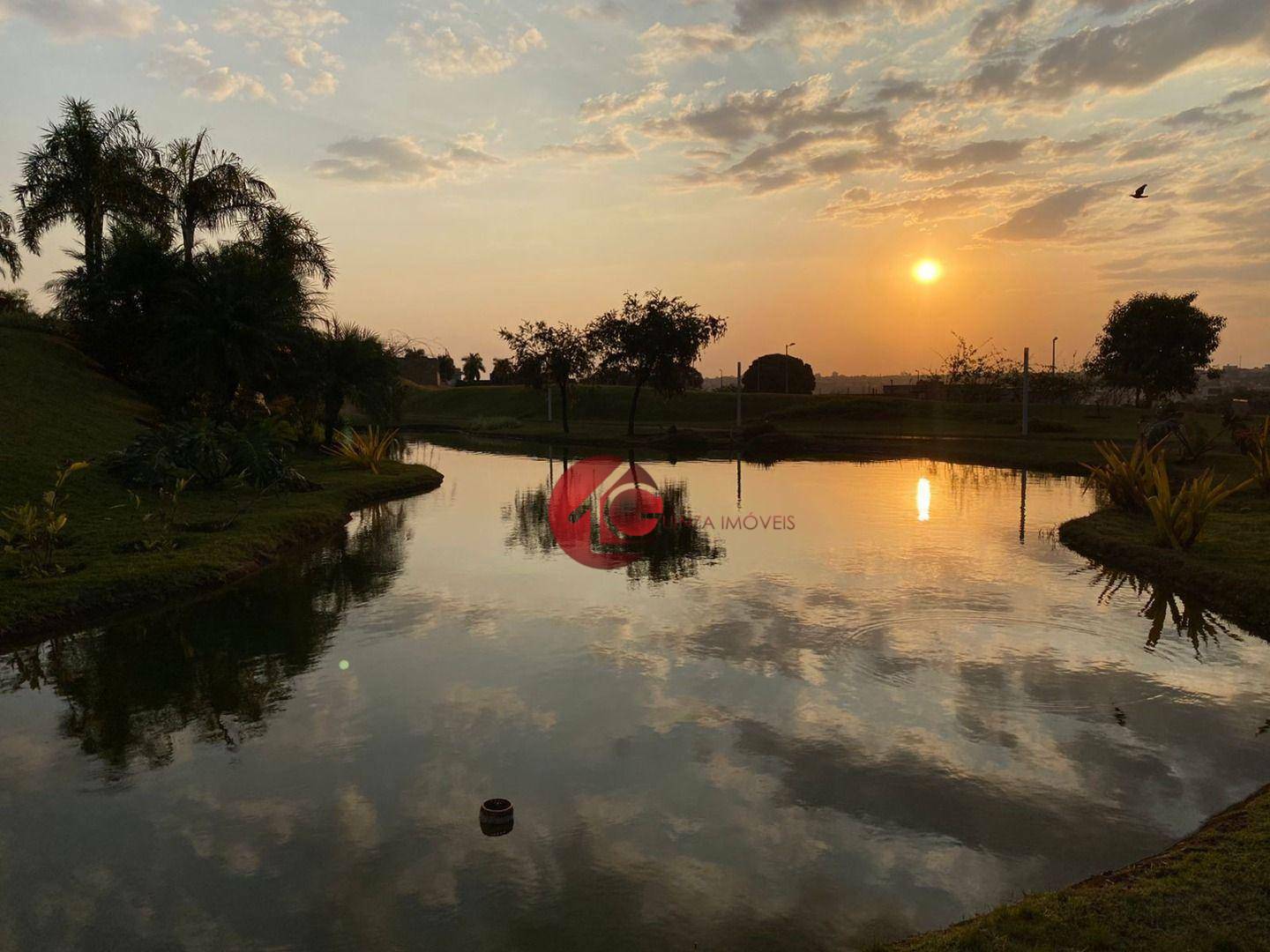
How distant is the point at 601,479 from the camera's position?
35.7 meters

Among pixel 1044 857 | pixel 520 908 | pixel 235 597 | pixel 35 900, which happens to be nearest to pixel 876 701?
pixel 1044 857

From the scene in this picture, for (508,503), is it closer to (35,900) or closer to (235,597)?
(235,597)

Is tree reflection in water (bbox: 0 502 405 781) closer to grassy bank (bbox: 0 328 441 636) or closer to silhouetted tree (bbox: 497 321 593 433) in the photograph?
grassy bank (bbox: 0 328 441 636)

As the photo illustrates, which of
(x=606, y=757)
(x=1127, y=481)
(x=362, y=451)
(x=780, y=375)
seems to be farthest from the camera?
(x=780, y=375)

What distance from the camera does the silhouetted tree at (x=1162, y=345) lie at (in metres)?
81.6

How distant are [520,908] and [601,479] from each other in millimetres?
29769

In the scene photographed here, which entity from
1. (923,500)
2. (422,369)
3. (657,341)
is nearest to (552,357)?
(657,341)

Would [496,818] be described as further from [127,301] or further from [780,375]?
[780,375]

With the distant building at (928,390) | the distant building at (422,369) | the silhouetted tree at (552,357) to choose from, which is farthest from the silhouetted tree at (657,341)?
the distant building at (422,369)

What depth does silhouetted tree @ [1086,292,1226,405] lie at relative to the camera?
268ft

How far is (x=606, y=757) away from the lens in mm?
8500

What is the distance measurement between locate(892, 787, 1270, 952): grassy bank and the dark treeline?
101ft

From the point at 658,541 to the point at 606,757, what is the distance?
495 inches

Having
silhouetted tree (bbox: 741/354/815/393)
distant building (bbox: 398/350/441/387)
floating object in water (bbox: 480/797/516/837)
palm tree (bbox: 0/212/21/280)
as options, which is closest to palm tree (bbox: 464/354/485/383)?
distant building (bbox: 398/350/441/387)
